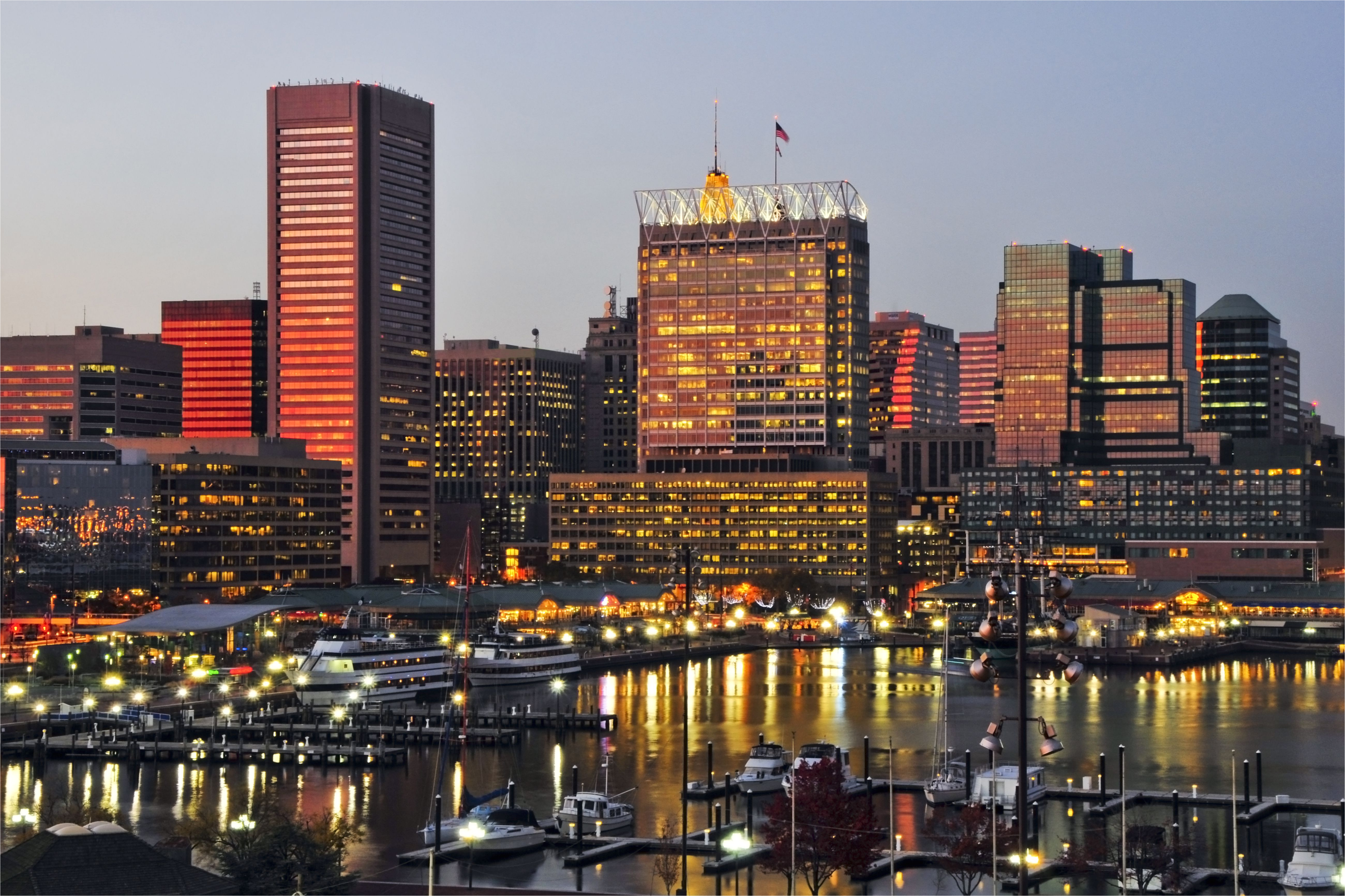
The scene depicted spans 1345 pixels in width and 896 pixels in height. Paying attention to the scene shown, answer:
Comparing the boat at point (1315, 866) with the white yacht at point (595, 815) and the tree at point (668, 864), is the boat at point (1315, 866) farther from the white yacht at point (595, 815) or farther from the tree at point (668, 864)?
the white yacht at point (595, 815)

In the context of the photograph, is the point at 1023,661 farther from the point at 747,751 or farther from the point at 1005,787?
the point at 747,751

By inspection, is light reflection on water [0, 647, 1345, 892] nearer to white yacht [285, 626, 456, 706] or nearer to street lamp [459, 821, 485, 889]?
street lamp [459, 821, 485, 889]

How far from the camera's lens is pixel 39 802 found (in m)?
79.3

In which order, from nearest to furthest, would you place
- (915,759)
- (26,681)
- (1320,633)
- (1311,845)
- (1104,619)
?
(1311,845)
(915,759)
(26,681)
(1104,619)
(1320,633)

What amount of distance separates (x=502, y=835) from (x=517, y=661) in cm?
7047

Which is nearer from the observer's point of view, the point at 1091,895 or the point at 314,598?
the point at 1091,895

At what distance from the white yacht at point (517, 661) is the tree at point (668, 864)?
64.4 metres

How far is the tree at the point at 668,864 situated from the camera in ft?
198

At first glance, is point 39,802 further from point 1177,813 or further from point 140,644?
point 140,644

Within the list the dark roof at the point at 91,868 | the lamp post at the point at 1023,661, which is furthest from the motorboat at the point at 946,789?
the lamp post at the point at 1023,661

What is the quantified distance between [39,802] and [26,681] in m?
42.4

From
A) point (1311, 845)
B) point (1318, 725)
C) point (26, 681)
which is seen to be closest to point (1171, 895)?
point (1311, 845)

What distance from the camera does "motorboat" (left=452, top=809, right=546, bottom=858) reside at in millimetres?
66688

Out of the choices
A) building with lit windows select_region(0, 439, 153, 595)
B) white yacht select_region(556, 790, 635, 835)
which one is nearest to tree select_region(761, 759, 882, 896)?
white yacht select_region(556, 790, 635, 835)
